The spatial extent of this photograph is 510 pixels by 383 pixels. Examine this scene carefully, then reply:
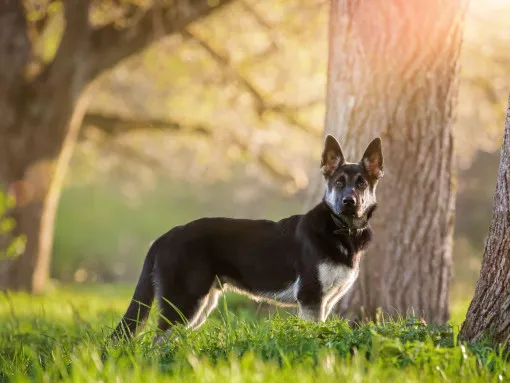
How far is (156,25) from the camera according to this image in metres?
13.2

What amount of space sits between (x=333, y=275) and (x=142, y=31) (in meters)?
8.14

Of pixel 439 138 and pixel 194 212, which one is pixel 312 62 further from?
pixel 194 212

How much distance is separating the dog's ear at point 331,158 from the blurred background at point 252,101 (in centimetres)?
225

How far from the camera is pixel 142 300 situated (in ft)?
21.7

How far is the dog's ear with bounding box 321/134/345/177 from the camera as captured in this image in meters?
6.77

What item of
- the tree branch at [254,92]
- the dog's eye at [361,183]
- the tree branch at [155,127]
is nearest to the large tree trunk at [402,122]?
the dog's eye at [361,183]

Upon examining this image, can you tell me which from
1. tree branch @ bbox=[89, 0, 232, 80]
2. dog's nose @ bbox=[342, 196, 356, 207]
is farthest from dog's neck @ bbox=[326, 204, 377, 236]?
tree branch @ bbox=[89, 0, 232, 80]

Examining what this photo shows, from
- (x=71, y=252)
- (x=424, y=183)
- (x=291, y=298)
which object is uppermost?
(x=424, y=183)

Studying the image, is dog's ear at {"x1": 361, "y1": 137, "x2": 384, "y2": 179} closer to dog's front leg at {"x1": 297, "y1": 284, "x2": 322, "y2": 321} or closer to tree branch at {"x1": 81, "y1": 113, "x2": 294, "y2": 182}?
dog's front leg at {"x1": 297, "y1": 284, "x2": 322, "y2": 321}

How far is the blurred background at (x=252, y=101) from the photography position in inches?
563

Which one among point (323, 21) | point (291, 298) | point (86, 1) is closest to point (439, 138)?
point (291, 298)

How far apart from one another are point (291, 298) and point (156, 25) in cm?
767

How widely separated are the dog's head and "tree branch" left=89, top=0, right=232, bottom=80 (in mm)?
7021

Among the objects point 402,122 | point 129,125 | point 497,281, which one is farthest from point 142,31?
point 497,281
